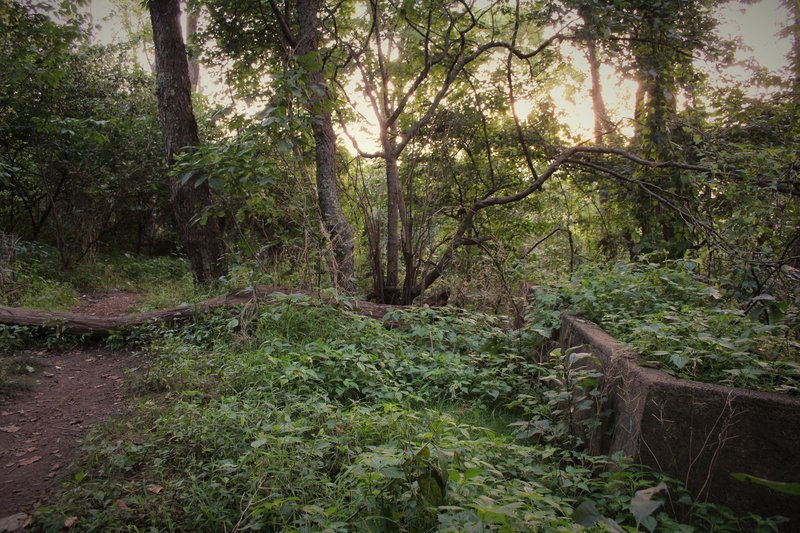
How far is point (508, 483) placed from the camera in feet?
7.58

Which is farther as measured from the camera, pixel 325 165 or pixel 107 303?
pixel 107 303

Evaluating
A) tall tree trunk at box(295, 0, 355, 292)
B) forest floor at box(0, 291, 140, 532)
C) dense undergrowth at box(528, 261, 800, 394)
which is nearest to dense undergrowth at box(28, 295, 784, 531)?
forest floor at box(0, 291, 140, 532)

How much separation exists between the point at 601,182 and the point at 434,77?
11.2ft

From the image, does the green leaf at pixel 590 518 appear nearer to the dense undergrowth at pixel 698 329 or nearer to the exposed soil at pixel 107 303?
the dense undergrowth at pixel 698 329

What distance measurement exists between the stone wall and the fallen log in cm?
363

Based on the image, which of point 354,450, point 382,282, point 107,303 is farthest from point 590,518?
point 107,303

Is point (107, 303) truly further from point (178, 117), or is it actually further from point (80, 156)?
point (178, 117)

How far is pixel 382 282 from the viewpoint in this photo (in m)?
7.41

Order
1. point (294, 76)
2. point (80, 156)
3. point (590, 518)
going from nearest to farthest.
Result: point (590, 518), point (294, 76), point (80, 156)

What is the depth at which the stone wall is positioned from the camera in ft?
7.57

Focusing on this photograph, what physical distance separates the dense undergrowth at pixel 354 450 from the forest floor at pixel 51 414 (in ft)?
0.87

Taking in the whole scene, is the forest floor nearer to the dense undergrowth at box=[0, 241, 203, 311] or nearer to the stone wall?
the dense undergrowth at box=[0, 241, 203, 311]

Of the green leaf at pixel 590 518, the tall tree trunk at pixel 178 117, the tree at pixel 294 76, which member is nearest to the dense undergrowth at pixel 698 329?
the green leaf at pixel 590 518

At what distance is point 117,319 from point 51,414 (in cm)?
214
